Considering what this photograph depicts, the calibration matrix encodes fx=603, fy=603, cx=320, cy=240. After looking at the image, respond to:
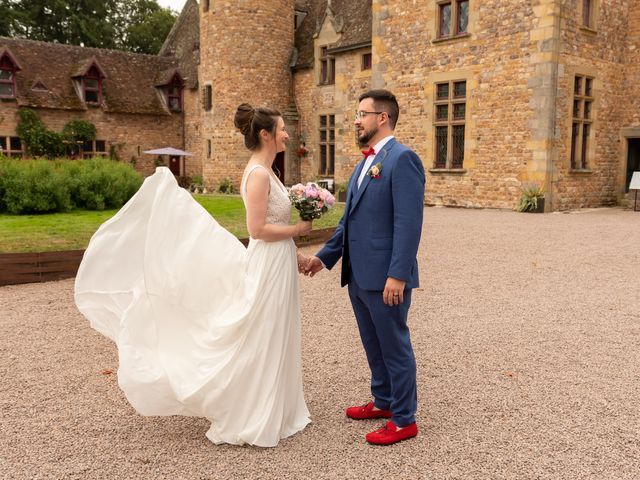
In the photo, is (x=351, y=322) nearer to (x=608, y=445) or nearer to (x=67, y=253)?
(x=608, y=445)

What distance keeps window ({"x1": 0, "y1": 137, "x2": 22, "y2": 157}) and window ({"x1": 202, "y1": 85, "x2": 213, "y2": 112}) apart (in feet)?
27.1

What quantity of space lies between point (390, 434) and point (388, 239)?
1.09 meters

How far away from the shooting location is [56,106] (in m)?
26.6

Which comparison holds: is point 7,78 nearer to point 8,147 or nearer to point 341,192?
point 8,147

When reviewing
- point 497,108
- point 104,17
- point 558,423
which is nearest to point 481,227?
point 497,108

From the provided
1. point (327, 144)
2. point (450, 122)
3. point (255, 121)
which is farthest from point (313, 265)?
point (327, 144)

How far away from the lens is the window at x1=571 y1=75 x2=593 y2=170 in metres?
16.4

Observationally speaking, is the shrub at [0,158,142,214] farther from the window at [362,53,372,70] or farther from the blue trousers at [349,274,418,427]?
the blue trousers at [349,274,418,427]

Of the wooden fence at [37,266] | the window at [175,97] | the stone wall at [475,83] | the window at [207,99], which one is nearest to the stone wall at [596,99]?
the stone wall at [475,83]

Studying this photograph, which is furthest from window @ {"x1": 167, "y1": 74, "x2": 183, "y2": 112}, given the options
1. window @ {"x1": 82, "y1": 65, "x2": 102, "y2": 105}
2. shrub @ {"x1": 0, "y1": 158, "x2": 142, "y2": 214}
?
shrub @ {"x1": 0, "y1": 158, "x2": 142, "y2": 214}

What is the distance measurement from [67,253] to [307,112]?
1803 cm

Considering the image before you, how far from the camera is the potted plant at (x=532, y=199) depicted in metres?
15.8

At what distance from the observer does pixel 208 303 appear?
Answer: 11.3ft

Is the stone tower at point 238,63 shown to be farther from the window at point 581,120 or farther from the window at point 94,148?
the window at point 581,120
